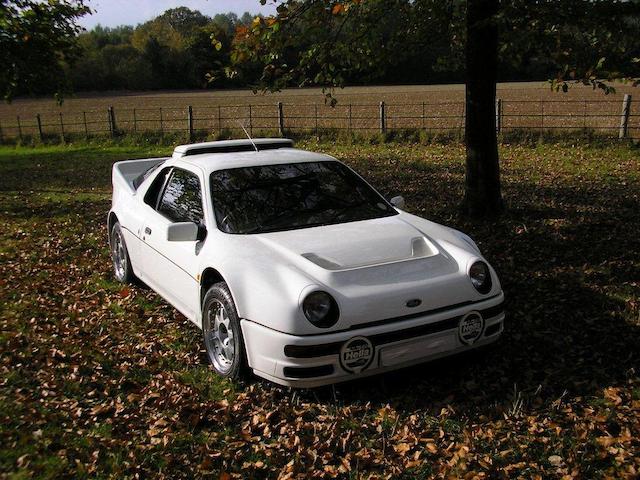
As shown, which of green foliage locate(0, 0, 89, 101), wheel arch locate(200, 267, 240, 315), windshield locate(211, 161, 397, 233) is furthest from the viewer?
green foliage locate(0, 0, 89, 101)

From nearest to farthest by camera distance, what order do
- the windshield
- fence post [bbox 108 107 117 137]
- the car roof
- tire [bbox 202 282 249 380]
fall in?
tire [bbox 202 282 249 380] < the windshield < the car roof < fence post [bbox 108 107 117 137]

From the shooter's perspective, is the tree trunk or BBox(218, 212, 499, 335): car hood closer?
BBox(218, 212, 499, 335): car hood

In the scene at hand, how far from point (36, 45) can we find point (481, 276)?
35.9ft

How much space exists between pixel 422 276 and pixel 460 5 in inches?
284

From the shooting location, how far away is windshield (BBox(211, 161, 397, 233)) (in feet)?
15.4

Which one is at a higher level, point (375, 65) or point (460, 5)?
point (460, 5)

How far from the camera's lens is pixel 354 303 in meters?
3.73

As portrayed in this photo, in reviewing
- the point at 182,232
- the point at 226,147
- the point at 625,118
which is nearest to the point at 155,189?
the point at 226,147

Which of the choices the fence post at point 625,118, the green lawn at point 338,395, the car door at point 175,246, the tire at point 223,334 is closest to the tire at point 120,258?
the green lawn at point 338,395

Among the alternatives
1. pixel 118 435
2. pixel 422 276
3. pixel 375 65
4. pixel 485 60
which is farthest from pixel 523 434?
pixel 375 65

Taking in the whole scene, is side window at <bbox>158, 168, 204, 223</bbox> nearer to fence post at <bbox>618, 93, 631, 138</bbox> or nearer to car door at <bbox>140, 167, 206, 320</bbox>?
car door at <bbox>140, 167, 206, 320</bbox>

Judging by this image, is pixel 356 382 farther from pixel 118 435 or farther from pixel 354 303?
pixel 118 435

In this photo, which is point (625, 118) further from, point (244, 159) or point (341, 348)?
point (341, 348)

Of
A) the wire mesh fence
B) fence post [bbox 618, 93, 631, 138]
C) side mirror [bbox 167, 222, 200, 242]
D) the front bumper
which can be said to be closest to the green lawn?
the front bumper
